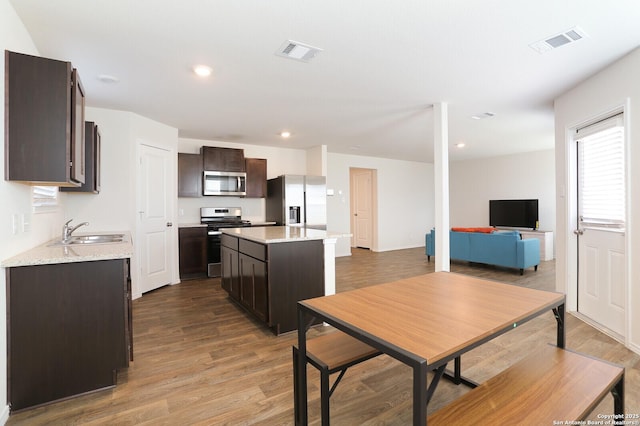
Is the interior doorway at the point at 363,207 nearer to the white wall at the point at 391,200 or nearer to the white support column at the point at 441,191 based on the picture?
the white wall at the point at 391,200

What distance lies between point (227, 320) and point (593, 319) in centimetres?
380

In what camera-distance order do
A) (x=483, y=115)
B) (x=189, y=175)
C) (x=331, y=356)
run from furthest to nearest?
(x=189, y=175) → (x=483, y=115) → (x=331, y=356)

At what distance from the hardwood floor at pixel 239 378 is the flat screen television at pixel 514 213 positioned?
489 cm

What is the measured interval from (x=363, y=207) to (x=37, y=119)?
7.72 meters

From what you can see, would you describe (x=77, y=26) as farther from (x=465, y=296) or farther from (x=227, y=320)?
(x=465, y=296)

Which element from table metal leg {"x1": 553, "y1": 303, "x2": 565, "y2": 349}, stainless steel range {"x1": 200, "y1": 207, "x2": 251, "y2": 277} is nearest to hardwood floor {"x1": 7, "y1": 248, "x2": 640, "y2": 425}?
table metal leg {"x1": 553, "y1": 303, "x2": 565, "y2": 349}

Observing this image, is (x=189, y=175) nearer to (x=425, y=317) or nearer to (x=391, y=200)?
(x=425, y=317)

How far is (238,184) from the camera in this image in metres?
5.98

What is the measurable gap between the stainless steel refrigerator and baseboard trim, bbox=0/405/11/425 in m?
4.44

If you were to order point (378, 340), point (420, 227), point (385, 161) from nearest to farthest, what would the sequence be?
1. point (378, 340)
2. point (385, 161)
3. point (420, 227)

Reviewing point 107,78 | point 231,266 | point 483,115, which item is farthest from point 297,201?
point 107,78

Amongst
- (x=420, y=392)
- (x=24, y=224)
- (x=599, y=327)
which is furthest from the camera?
(x=599, y=327)

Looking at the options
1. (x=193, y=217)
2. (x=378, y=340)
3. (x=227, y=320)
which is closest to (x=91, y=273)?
(x=227, y=320)

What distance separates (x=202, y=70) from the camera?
9.93ft
